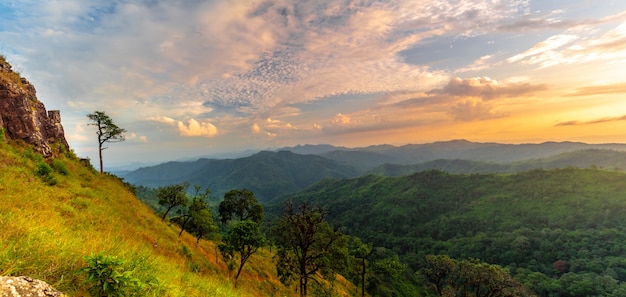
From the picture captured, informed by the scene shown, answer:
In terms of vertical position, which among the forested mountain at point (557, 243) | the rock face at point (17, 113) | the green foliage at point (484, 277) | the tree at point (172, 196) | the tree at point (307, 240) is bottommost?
the forested mountain at point (557, 243)

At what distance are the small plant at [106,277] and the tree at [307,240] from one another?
2331cm

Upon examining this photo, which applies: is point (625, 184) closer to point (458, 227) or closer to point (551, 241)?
point (551, 241)

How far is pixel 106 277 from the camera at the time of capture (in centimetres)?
493

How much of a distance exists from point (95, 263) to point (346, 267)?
3372 cm

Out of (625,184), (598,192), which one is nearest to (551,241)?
(598,192)

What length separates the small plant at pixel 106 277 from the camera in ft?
15.9

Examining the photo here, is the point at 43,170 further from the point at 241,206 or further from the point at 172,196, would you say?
the point at 241,206

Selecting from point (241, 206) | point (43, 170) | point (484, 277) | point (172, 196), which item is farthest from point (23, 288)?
point (484, 277)

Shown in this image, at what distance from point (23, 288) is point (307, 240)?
27.2 metres

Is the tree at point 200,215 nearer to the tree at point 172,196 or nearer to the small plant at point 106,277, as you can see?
the tree at point 172,196

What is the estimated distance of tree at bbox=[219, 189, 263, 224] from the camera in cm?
5181

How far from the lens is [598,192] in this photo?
18988 centimetres

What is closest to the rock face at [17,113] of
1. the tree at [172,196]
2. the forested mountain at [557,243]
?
the tree at [172,196]

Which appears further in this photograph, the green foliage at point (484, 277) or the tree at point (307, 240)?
the green foliage at point (484, 277)
